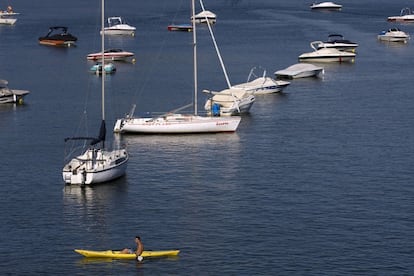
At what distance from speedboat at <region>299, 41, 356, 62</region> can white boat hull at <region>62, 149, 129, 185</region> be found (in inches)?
3709

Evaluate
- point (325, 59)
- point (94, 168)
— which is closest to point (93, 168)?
point (94, 168)

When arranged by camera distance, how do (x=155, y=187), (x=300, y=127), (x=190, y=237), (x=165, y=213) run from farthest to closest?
(x=300, y=127) → (x=155, y=187) → (x=165, y=213) → (x=190, y=237)

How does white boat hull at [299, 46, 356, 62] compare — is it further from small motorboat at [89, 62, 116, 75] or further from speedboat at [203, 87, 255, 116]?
speedboat at [203, 87, 255, 116]

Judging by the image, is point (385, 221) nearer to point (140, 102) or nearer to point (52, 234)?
point (52, 234)

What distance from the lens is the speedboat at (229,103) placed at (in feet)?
431

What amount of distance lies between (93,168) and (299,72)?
253 ft

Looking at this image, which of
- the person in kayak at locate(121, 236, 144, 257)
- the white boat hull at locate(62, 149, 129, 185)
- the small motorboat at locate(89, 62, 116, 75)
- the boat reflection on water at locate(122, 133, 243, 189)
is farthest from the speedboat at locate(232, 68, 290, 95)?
the person in kayak at locate(121, 236, 144, 257)

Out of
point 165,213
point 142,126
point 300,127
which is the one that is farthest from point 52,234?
point 300,127

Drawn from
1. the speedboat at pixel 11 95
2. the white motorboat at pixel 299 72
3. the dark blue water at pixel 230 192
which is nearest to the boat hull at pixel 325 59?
the white motorboat at pixel 299 72

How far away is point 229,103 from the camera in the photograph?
133375mm

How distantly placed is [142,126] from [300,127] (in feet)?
66.5

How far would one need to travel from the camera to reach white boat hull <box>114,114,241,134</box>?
120 m

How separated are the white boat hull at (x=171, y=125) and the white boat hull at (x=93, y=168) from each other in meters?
19.2

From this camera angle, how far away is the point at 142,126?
11988 centimetres
